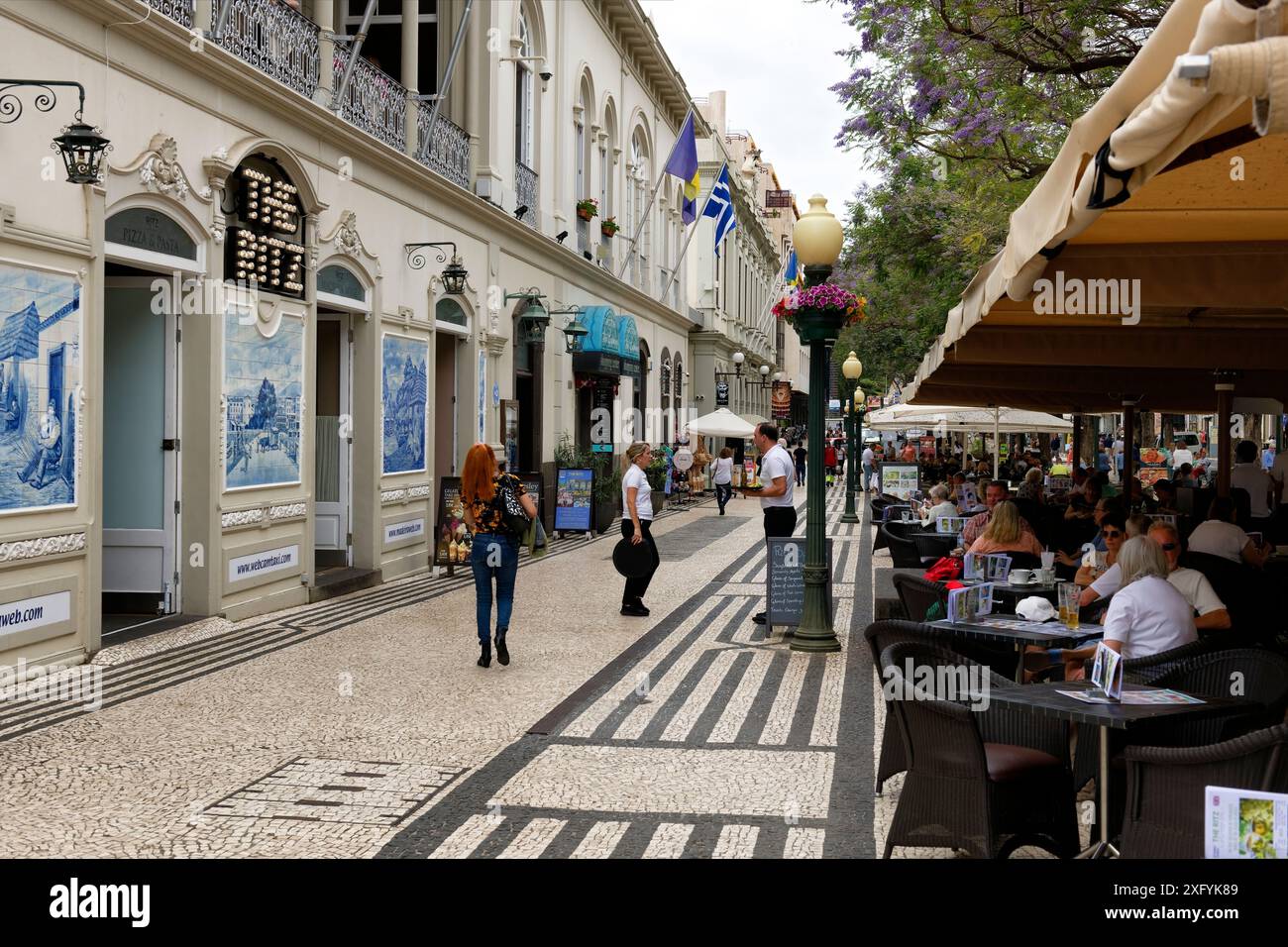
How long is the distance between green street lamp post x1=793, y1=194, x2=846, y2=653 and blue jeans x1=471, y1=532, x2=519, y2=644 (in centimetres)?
250

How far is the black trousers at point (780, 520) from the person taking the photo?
38.8 ft

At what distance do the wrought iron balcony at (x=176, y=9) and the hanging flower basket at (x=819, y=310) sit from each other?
5773 millimetres

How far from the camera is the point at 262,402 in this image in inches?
485

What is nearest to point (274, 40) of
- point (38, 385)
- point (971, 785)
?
point (38, 385)

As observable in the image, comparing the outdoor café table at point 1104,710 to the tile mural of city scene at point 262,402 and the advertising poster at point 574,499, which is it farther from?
the advertising poster at point 574,499

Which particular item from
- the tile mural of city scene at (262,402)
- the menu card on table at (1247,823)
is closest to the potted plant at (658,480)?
the tile mural of city scene at (262,402)

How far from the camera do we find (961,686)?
5.39 metres

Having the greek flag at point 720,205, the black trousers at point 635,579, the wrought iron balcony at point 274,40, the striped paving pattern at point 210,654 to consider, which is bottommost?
the striped paving pattern at point 210,654

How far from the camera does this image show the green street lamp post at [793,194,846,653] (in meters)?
10.2

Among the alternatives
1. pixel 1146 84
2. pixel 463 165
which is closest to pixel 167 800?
pixel 1146 84

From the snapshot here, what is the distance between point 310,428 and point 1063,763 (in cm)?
1000

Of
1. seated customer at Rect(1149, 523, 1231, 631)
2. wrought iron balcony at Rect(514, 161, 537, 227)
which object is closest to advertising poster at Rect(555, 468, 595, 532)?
wrought iron balcony at Rect(514, 161, 537, 227)

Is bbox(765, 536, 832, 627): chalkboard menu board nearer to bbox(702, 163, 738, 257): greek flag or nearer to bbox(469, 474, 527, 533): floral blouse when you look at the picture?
bbox(469, 474, 527, 533): floral blouse
